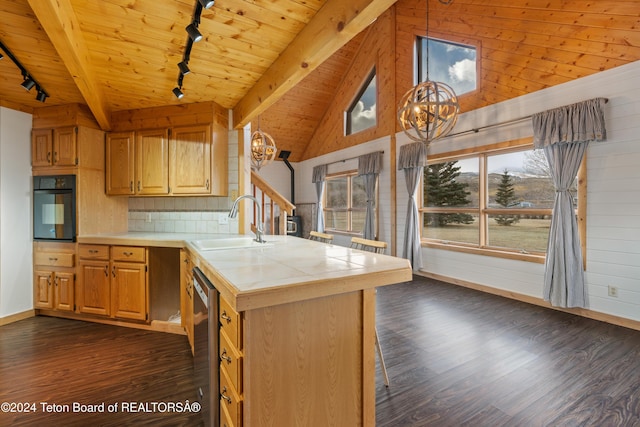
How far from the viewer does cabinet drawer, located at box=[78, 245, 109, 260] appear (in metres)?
3.05

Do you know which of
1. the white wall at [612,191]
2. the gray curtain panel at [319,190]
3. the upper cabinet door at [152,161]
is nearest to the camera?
the white wall at [612,191]

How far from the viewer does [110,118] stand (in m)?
3.38

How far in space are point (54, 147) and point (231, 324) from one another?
3.52m

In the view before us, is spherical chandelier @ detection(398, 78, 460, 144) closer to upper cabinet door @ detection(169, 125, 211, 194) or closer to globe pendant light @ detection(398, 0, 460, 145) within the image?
globe pendant light @ detection(398, 0, 460, 145)

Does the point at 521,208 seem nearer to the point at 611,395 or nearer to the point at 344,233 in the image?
the point at 611,395

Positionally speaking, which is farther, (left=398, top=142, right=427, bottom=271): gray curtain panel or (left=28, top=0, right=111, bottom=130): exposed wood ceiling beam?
(left=398, top=142, right=427, bottom=271): gray curtain panel

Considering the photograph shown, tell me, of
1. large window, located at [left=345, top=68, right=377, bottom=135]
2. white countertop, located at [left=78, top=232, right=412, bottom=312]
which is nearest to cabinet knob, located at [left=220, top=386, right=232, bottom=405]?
white countertop, located at [left=78, top=232, right=412, bottom=312]

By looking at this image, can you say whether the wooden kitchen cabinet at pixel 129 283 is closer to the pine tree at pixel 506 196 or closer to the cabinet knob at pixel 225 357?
the cabinet knob at pixel 225 357

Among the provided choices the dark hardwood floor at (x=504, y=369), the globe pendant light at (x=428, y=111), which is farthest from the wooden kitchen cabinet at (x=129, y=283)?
the globe pendant light at (x=428, y=111)

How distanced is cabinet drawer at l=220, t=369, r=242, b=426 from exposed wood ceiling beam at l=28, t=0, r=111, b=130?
7.42 ft

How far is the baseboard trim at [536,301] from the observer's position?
3.09 meters

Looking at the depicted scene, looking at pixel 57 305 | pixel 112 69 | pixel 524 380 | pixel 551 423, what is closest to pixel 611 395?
pixel 524 380

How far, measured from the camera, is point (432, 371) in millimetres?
2246

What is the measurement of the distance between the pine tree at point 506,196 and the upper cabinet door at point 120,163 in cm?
492
